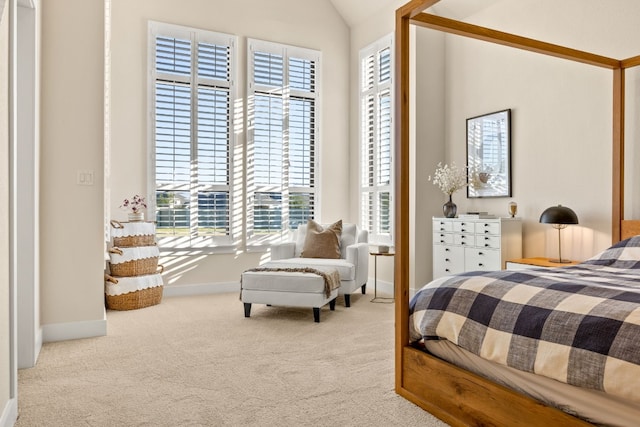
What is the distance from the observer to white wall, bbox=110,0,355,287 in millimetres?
5027

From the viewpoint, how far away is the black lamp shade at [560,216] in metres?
3.72

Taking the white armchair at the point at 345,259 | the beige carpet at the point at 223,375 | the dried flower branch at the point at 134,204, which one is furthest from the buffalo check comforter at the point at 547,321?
the dried flower branch at the point at 134,204

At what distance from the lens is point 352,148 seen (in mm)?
6203

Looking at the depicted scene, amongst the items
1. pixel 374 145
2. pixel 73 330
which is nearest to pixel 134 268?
pixel 73 330

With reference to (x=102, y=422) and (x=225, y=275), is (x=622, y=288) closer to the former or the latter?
(x=102, y=422)

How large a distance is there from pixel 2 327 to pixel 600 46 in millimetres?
4336

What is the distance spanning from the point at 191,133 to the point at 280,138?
1.04 m

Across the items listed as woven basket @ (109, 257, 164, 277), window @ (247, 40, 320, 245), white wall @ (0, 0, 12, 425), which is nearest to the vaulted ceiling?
window @ (247, 40, 320, 245)

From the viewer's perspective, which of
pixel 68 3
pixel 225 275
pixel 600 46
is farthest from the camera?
pixel 225 275

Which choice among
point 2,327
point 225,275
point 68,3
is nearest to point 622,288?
point 2,327

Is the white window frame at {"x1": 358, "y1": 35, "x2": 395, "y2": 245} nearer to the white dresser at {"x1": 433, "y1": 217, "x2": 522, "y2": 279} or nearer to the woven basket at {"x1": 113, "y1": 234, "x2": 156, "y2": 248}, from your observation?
the white dresser at {"x1": 433, "y1": 217, "x2": 522, "y2": 279}

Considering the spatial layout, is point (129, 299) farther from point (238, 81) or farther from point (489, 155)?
point (489, 155)

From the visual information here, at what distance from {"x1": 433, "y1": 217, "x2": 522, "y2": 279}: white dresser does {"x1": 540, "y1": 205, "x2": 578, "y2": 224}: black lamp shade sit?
470 millimetres

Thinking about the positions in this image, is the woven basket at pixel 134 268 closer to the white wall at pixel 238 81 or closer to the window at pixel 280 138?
the white wall at pixel 238 81
